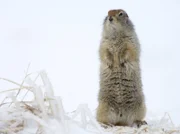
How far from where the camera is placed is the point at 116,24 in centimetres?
639

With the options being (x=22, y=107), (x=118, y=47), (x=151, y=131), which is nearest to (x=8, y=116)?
(x=22, y=107)

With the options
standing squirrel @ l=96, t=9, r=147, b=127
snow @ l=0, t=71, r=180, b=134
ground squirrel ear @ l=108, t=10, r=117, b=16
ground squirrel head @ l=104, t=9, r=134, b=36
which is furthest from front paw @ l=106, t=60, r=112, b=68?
snow @ l=0, t=71, r=180, b=134

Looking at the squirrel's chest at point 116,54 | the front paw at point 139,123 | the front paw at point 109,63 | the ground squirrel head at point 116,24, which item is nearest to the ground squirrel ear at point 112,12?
the ground squirrel head at point 116,24

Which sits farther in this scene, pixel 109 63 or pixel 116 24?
pixel 116 24

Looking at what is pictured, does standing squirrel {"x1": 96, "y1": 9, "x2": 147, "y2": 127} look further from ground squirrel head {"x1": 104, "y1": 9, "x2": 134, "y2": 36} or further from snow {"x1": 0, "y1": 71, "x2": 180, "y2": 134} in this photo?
snow {"x1": 0, "y1": 71, "x2": 180, "y2": 134}

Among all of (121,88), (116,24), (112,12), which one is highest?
(112,12)

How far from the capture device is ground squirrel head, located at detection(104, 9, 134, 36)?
6344mm

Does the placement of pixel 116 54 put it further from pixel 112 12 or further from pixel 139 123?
pixel 139 123

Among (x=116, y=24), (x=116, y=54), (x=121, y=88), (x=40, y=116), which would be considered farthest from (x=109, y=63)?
(x=40, y=116)

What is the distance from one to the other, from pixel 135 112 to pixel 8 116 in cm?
357

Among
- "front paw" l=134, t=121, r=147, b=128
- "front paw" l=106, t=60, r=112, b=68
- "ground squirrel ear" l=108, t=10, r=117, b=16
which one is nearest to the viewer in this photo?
"front paw" l=134, t=121, r=147, b=128

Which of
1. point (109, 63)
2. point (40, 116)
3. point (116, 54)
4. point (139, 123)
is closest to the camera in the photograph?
point (40, 116)

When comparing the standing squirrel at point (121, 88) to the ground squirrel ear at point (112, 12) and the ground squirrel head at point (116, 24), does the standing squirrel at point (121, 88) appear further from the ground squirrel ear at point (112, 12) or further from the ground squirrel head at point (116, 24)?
the ground squirrel ear at point (112, 12)

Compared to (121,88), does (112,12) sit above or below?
above
